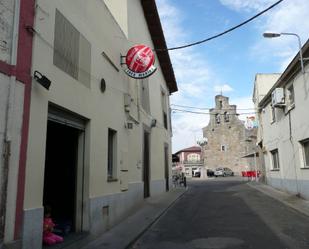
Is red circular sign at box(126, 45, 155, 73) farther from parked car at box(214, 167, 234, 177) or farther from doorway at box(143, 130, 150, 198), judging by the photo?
parked car at box(214, 167, 234, 177)

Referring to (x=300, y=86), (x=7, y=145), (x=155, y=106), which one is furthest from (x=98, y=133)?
(x=155, y=106)

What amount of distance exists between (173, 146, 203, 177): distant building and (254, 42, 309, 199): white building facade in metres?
42.3

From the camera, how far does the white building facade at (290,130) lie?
16406mm

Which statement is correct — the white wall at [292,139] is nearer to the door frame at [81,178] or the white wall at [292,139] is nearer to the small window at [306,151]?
the small window at [306,151]

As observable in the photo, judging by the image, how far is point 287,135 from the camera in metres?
19.5

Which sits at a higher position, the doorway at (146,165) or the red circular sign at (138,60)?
the red circular sign at (138,60)

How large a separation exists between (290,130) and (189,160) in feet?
181

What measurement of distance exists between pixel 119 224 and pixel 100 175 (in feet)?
6.38

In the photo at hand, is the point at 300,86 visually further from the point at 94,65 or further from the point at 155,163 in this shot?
the point at 94,65

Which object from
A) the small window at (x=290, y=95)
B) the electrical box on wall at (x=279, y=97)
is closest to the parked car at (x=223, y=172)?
the electrical box on wall at (x=279, y=97)

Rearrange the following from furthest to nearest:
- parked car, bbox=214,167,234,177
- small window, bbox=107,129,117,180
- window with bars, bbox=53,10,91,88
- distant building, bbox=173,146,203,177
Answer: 1. distant building, bbox=173,146,203,177
2. parked car, bbox=214,167,234,177
3. small window, bbox=107,129,117,180
4. window with bars, bbox=53,10,91,88

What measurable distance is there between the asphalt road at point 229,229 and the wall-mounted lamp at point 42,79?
4280 mm

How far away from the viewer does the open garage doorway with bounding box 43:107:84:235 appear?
367 inches

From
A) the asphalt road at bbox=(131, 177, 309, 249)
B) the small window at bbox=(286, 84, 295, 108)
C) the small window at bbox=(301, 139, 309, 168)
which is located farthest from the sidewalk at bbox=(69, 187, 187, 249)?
the small window at bbox=(286, 84, 295, 108)
